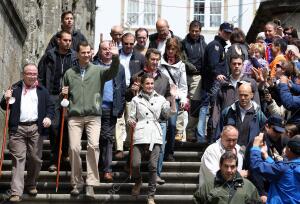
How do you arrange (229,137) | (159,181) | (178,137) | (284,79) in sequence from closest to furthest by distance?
(229,137)
(159,181)
(284,79)
(178,137)

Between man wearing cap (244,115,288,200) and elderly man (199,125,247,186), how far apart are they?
0.15 m

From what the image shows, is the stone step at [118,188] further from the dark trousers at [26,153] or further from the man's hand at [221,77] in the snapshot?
the man's hand at [221,77]

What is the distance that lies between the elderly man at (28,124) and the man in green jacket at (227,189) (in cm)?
346

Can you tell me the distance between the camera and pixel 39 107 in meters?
15.0

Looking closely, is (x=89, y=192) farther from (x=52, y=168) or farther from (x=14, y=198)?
(x=52, y=168)

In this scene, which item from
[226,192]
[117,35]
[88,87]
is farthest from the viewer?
[117,35]

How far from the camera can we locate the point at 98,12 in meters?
43.0

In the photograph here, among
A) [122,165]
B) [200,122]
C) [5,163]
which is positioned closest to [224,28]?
[200,122]

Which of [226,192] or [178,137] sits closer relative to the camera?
[226,192]

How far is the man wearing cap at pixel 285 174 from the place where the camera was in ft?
Answer: 38.2

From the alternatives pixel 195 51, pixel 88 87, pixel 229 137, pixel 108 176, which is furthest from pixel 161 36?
pixel 229 137

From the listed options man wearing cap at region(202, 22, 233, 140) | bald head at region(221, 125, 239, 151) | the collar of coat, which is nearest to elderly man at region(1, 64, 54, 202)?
bald head at region(221, 125, 239, 151)

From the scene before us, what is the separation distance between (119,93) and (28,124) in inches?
65.2

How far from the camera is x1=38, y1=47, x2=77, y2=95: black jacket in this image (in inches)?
634
